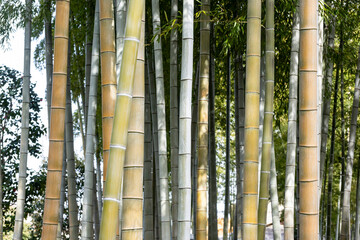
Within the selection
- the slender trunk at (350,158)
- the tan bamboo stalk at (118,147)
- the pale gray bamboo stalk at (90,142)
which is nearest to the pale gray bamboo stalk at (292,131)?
the pale gray bamboo stalk at (90,142)

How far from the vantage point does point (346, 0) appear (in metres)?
6.11

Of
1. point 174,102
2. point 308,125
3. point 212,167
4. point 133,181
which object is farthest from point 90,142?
point 212,167

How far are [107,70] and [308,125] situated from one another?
4.02ft

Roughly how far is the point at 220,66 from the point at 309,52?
446cm

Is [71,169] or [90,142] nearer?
[90,142]

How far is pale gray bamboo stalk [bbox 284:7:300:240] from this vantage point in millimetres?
4133

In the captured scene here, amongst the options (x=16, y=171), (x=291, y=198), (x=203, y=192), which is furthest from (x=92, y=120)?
(x=16, y=171)

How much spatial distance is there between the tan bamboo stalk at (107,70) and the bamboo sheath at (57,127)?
0.26m

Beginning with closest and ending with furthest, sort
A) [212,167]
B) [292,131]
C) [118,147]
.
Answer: [118,147]
[292,131]
[212,167]

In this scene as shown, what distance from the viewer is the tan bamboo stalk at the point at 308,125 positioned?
2.96 meters

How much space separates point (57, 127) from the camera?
3340 mm

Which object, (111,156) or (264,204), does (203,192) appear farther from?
(111,156)

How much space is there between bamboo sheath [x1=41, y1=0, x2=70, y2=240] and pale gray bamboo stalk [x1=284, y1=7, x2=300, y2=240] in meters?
1.75

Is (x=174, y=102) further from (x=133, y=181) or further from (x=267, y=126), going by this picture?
(x=133, y=181)
